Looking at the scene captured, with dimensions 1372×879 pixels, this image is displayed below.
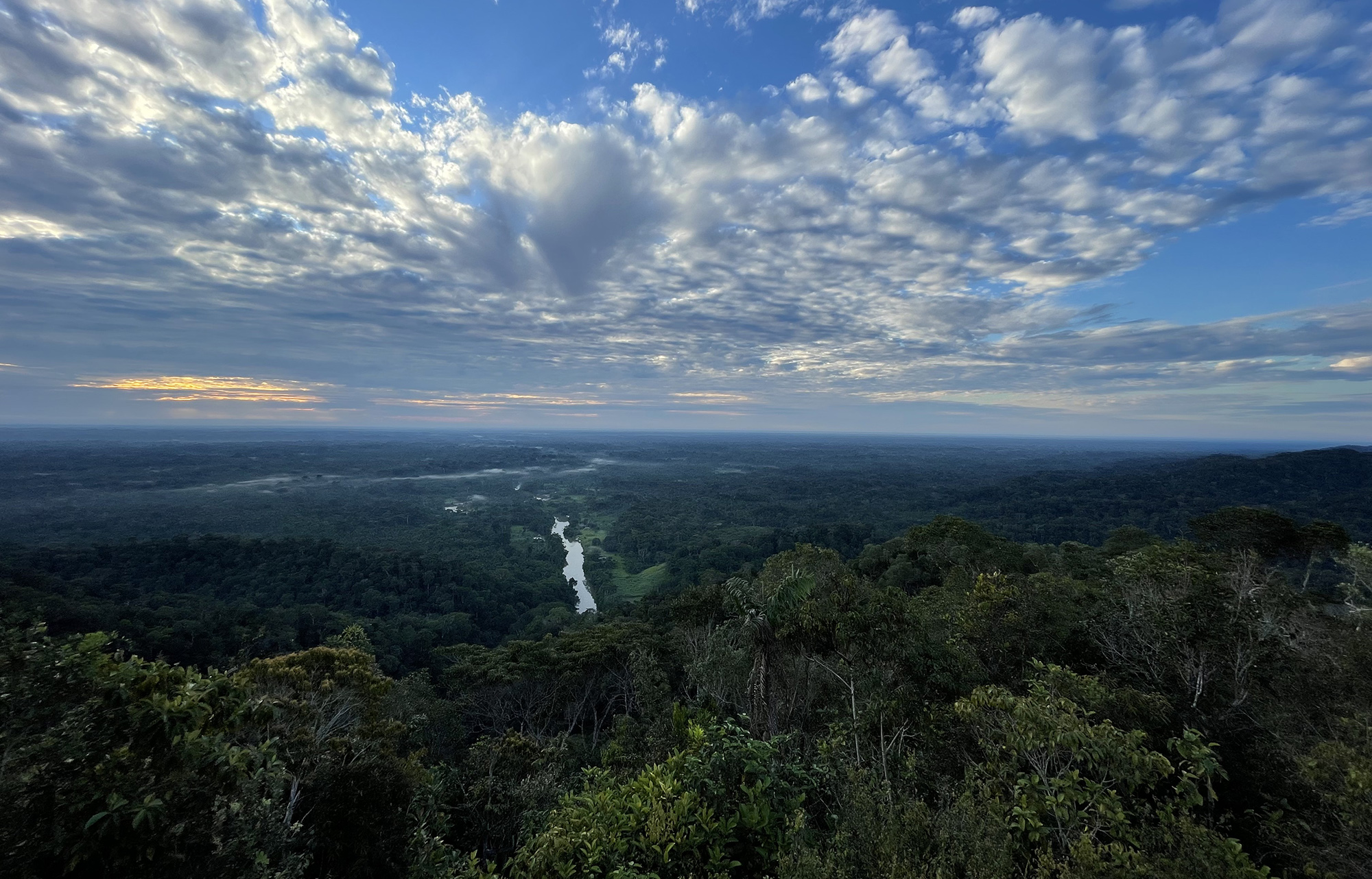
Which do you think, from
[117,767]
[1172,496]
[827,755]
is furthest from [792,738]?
[1172,496]

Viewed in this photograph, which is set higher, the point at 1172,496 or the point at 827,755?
the point at 827,755

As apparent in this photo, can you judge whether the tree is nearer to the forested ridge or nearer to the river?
the forested ridge

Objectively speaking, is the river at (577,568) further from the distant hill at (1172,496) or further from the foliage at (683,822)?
the distant hill at (1172,496)

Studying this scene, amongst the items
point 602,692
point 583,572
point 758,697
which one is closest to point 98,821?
point 758,697

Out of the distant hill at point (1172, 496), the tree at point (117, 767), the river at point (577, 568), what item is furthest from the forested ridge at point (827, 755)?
the distant hill at point (1172, 496)

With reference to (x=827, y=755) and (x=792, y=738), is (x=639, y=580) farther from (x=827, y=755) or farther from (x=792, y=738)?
(x=827, y=755)

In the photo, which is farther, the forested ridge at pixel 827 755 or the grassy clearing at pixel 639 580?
the grassy clearing at pixel 639 580

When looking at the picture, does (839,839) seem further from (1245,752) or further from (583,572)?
(583,572)
